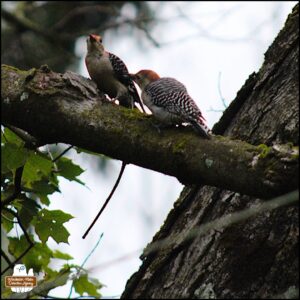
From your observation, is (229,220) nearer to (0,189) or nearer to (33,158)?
(33,158)

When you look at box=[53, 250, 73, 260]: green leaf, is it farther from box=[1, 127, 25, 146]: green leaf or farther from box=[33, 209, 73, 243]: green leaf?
box=[1, 127, 25, 146]: green leaf

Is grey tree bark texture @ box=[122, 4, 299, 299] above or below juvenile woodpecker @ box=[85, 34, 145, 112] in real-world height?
below

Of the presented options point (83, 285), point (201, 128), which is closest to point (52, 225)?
point (83, 285)

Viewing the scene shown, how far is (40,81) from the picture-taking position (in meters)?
3.93

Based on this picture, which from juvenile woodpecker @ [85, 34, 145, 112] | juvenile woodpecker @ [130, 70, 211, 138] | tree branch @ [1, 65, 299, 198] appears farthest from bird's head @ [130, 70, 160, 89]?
tree branch @ [1, 65, 299, 198]

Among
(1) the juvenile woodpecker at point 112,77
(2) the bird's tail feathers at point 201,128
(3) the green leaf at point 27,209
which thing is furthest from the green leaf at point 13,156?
(1) the juvenile woodpecker at point 112,77

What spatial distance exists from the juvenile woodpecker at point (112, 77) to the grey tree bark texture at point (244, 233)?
1.49m

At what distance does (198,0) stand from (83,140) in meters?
7.93

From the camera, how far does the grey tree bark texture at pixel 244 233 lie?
3717 millimetres

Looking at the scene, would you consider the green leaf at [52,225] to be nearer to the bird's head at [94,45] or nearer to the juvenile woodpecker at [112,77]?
the juvenile woodpecker at [112,77]

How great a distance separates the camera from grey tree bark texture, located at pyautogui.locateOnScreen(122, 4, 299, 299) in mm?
3717

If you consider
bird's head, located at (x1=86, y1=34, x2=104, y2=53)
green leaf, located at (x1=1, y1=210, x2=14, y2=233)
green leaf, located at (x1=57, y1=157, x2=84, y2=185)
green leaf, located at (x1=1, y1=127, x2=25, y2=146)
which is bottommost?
green leaf, located at (x1=1, y1=210, x2=14, y2=233)

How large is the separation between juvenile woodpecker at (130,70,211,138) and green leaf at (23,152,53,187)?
0.74 m

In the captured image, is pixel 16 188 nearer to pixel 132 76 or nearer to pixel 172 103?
pixel 172 103
